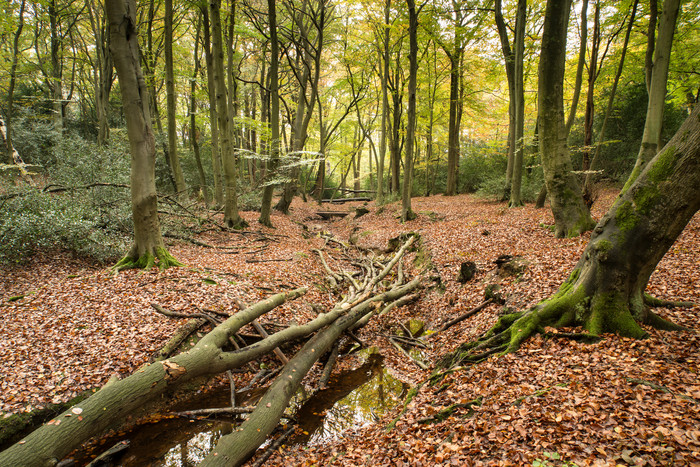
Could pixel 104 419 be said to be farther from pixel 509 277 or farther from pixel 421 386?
pixel 509 277

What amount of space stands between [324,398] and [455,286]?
4.47 meters

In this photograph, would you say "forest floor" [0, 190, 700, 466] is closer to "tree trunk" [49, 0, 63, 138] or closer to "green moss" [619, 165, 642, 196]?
"green moss" [619, 165, 642, 196]

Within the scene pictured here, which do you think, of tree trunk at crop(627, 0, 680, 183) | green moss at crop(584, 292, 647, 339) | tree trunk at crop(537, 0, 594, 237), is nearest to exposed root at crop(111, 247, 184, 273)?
green moss at crop(584, 292, 647, 339)

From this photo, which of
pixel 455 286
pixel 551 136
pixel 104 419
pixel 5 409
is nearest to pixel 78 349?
pixel 5 409

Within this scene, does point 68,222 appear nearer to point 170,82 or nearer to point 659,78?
point 170,82

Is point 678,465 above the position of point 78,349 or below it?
above

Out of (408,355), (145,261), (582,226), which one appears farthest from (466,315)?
(145,261)

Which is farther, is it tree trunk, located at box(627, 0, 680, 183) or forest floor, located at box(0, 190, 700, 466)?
tree trunk, located at box(627, 0, 680, 183)

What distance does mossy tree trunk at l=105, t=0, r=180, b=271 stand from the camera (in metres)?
6.80

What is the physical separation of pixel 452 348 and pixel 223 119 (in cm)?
1139

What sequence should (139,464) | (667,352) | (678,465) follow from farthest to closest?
(139,464), (667,352), (678,465)

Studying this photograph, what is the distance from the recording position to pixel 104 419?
313 cm

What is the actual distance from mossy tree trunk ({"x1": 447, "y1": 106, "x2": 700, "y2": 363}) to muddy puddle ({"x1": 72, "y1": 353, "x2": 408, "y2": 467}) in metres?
2.14

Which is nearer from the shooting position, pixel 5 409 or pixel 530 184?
pixel 5 409
